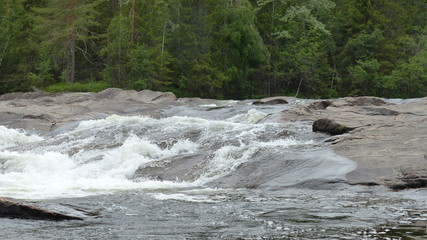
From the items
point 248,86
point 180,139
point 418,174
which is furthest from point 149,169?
point 248,86

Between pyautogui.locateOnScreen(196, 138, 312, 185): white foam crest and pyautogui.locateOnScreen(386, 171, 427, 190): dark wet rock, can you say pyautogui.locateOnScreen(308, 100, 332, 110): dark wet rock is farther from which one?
pyautogui.locateOnScreen(386, 171, 427, 190): dark wet rock

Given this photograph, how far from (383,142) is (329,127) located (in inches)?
88.0

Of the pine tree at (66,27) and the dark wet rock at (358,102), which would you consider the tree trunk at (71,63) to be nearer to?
the pine tree at (66,27)

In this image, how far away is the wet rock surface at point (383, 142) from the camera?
1053cm

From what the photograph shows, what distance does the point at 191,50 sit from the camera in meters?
42.0

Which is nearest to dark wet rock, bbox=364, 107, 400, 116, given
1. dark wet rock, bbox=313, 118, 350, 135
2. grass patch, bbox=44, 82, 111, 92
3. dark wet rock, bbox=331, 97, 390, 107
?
dark wet rock, bbox=331, 97, 390, 107

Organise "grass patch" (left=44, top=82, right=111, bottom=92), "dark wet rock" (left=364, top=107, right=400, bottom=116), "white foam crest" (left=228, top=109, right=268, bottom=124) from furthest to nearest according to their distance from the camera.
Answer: "grass patch" (left=44, top=82, right=111, bottom=92) → "white foam crest" (left=228, top=109, right=268, bottom=124) → "dark wet rock" (left=364, top=107, right=400, bottom=116)

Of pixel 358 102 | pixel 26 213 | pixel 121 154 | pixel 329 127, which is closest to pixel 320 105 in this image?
pixel 358 102

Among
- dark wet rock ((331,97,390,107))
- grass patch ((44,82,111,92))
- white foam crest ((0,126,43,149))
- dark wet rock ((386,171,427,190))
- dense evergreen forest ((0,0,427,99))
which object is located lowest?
white foam crest ((0,126,43,149))

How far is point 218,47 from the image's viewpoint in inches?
1700

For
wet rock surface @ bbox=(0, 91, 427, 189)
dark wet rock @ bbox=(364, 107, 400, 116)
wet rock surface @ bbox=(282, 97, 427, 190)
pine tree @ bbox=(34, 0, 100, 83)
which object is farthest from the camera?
pine tree @ bbox=(34, 0, 100, 83)

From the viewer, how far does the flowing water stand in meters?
6.98

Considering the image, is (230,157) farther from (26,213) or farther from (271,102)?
(271,102)

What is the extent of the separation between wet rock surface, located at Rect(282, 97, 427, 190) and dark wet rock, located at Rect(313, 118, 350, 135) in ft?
0.72
